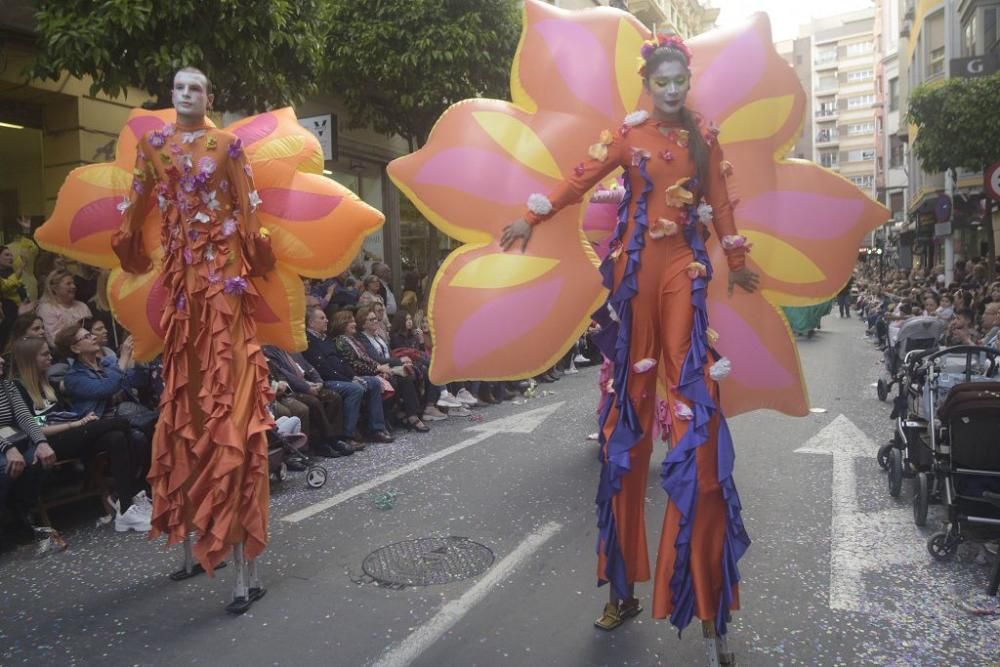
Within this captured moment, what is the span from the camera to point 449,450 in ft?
24.2

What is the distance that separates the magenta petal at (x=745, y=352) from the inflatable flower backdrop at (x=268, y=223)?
1817mm

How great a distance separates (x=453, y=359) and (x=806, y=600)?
6.78ft

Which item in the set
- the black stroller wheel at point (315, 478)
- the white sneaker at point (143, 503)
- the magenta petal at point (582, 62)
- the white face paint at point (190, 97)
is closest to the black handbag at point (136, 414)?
the white sneaker at point (143, 503)

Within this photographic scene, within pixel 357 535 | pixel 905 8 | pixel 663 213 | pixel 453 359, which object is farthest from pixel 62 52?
pixel 905 8

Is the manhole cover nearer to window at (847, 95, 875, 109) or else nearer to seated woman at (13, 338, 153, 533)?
seated woman at (13, 338, 153, 533)

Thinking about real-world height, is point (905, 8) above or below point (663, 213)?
above

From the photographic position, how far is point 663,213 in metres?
3.25

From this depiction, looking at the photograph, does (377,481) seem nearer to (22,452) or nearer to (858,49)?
(22,452)

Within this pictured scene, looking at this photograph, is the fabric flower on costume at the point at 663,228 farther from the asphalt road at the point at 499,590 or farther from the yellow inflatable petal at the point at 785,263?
the asphalt road at the point at 499,590

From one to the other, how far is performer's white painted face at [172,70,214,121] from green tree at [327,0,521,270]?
885 centimetres

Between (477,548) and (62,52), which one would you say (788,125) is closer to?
(477,548)

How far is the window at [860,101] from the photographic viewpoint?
86.1 m

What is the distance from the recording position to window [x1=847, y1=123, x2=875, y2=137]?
86000mm

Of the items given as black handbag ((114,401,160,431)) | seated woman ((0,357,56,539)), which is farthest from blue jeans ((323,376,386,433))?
seated woman ((0,357,56,539))
